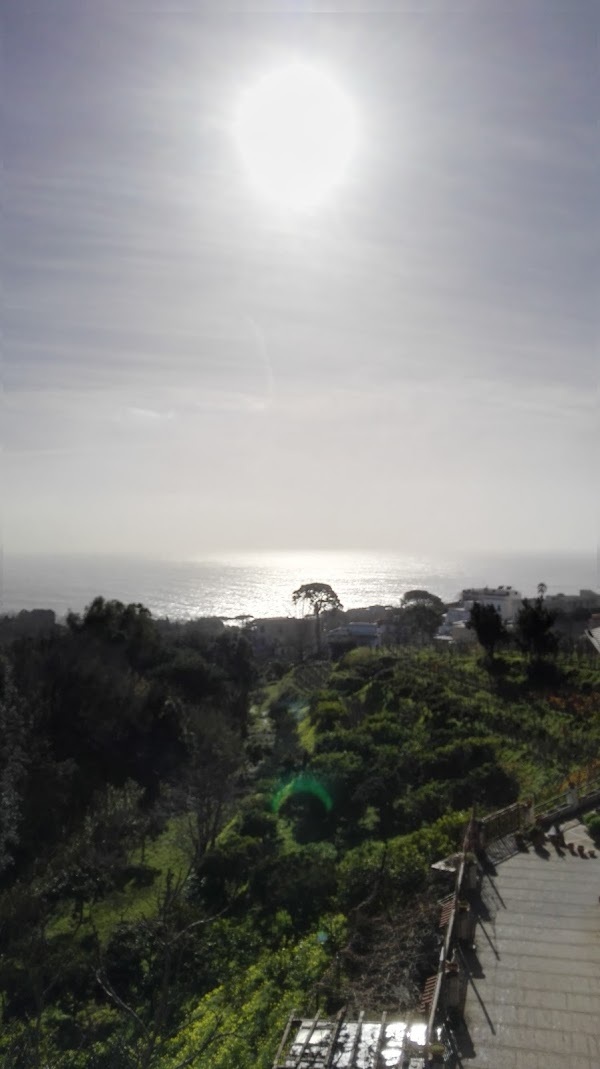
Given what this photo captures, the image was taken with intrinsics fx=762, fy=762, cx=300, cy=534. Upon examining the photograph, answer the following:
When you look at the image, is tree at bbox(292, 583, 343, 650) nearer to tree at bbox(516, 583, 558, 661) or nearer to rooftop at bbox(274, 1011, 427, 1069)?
tree at bbox(516, 583, 558, 661)

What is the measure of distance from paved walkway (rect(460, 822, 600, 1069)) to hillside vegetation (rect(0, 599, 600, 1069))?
68 cm

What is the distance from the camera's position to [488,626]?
23.8 meters

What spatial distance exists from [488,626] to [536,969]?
16.9m

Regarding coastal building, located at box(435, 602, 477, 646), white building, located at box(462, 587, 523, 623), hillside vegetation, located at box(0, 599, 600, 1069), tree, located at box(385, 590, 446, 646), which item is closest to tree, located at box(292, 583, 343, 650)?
tree, located at box(385, 590, 446, 646)

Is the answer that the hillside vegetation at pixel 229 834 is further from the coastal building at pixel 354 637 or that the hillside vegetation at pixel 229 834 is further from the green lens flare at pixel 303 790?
the coastal building at pixel 354 637

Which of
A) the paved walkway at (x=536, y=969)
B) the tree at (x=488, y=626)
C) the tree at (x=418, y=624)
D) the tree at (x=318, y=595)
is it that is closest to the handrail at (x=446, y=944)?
the paved walkway at (x=536, y=969)

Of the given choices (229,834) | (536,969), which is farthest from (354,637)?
(536,969)

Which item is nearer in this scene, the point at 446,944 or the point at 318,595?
the point at 446,944

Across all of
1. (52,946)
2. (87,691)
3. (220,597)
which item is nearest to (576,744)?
(52,946)

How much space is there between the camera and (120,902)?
39.2 feet

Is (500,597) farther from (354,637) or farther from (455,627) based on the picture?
(354,637)

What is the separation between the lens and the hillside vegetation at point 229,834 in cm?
786

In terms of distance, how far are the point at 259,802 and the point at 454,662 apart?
441 inches

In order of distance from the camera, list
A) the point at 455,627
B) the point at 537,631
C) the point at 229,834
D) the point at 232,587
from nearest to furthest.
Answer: the point at 229,834 < the point at 537,631 < the point at 455,627 < the point at 232,587
